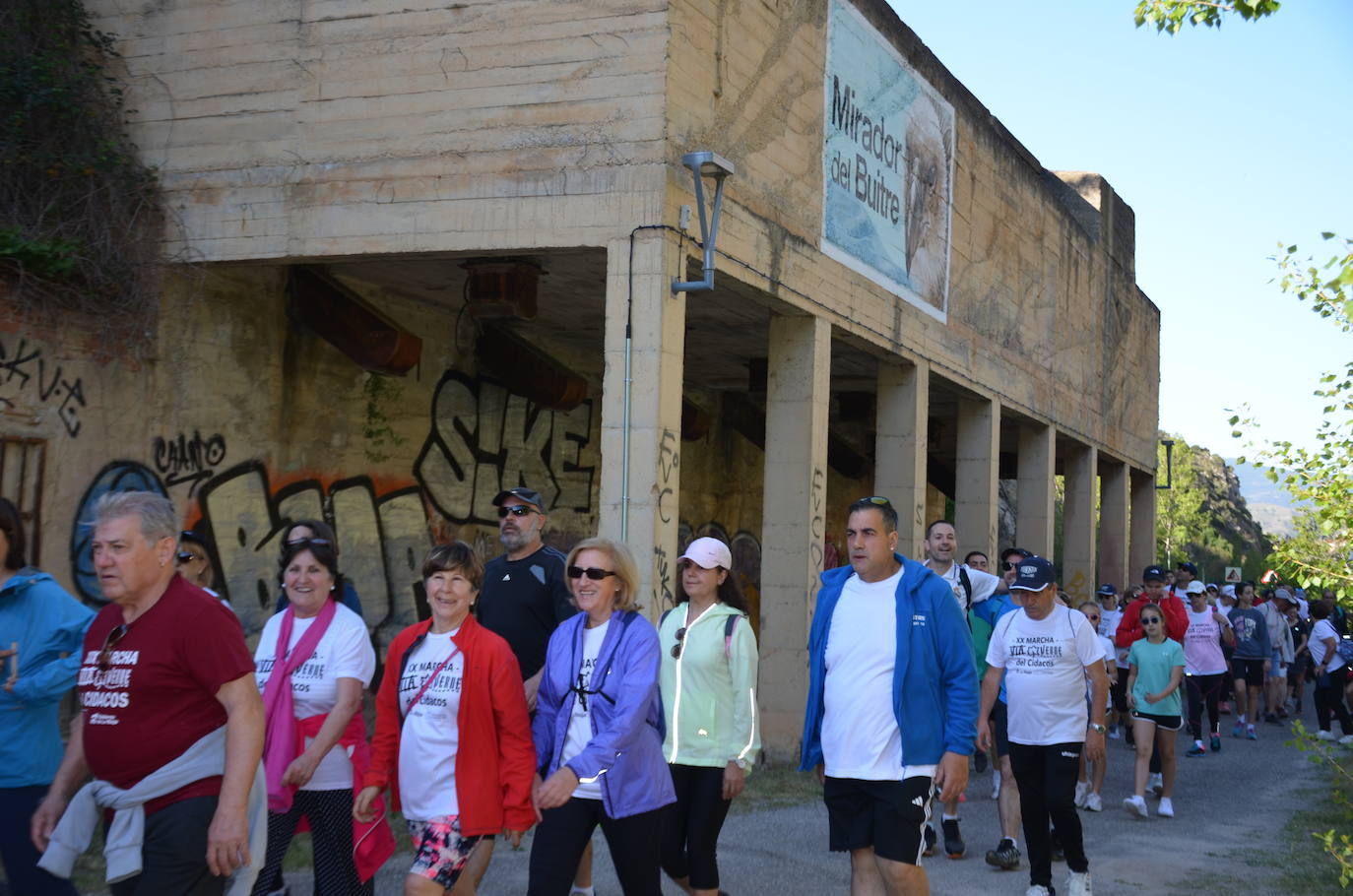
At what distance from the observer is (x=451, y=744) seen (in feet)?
16.6

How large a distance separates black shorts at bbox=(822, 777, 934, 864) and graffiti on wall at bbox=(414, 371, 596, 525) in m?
8.61

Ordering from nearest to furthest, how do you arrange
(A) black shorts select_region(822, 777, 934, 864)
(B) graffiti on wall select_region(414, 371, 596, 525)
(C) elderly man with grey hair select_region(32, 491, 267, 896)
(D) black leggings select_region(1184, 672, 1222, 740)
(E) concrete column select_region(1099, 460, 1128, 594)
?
(C) elderly man with grey hair select_region(32, 491, 267, 896) → (A) black shorts select_region(822, 777, 934, 864) → (B) graffiti on wall select_region(414, 371, 596, 525) → (D) black leggings select_region(1184, 672, 1222, 740) → (E) concrete column select_region(1099, 460, 1128, 594)

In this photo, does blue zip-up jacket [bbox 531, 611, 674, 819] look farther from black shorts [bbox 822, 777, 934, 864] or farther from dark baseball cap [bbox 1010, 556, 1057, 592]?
dark baseball cap [bbox 1010, 556, 1057, 592]

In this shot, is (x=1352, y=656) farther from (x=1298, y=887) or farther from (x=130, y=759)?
(x=130, y=759)

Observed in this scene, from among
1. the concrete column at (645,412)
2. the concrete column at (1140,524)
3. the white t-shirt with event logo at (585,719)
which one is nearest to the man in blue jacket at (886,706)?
the white t-shirt with event logo at (585,719)

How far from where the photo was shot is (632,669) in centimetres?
518

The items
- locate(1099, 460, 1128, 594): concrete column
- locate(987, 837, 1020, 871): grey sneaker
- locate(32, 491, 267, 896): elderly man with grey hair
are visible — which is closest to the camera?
locate(32, 491, 267, 896): elderly man with grey hair

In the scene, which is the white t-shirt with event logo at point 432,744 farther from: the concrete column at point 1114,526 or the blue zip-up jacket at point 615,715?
the concrete column at point 1114,526

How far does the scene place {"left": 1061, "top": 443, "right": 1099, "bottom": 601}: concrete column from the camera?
23647mm

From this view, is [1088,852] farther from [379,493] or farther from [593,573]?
[379,493]

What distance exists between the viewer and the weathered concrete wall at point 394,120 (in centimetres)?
1033

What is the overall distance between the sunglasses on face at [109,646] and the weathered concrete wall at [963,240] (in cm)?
699

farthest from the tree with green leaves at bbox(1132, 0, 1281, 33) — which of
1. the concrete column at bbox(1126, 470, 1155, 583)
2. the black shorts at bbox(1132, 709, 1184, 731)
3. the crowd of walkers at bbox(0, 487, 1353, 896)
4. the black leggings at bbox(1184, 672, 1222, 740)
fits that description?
the concrete column at bbox(1126, 470, 1155, 583)

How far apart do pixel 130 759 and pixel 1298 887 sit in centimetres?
711
